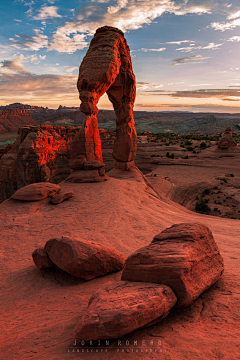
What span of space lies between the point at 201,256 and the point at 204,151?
81.4 ft

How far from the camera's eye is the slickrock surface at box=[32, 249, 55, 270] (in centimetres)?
419

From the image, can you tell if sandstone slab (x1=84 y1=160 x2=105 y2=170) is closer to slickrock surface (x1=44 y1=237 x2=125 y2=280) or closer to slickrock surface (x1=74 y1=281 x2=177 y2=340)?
slickrock surface (x1=44 y1=237 x2=125 y2=280)

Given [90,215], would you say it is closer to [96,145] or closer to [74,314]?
[74,314]

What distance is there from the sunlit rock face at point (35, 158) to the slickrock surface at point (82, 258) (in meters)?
14.9

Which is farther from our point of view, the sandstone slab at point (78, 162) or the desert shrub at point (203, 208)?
the desert shrub at point (203, 208)

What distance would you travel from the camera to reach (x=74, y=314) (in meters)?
3.00

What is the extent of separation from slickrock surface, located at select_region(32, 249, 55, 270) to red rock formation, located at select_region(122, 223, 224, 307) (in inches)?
69.0

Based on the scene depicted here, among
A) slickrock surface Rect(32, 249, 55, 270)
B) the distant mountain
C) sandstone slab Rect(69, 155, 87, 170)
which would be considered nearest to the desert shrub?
sandstone slab Rect(69, 155, 87, 170)

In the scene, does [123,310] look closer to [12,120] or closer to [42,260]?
[42,260]

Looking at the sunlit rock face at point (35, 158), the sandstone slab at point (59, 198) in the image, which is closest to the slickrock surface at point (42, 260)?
the sandstone slab at point (59, 198)

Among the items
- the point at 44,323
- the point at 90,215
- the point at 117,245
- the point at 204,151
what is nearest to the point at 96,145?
the point at 90,215

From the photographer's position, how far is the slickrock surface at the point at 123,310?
2160mm

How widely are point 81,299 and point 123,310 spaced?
141 centimetres

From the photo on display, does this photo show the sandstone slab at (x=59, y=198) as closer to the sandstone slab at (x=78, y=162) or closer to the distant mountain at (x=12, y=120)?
the sandstone slab at (x=78, y=162)
